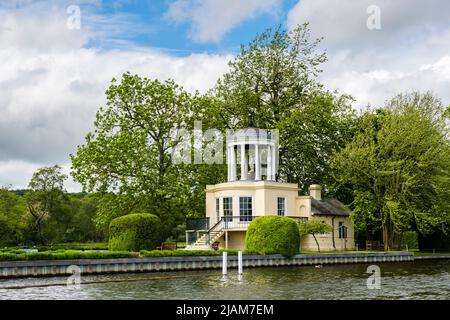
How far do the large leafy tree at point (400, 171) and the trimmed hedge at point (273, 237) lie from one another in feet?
35.5

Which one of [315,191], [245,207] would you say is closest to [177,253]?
[245,207]

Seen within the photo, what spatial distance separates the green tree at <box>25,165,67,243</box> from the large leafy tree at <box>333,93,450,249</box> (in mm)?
33565

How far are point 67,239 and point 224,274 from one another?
6411 centimetres

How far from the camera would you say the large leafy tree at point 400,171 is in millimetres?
51125

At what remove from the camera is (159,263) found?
37594 mm

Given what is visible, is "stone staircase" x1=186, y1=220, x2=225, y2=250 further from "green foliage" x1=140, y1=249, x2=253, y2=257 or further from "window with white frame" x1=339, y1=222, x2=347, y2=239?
"window with white frame" x1=339, y1=222, x2=347, y2=239

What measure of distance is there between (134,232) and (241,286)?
1240 centimetres

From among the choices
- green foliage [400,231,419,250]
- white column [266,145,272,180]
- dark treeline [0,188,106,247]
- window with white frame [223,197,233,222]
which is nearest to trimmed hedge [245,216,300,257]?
window with white frame [223,197,233,222]

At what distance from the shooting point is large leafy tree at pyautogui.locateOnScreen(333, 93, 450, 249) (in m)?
51.1

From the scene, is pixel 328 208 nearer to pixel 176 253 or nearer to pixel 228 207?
pixel 228 207

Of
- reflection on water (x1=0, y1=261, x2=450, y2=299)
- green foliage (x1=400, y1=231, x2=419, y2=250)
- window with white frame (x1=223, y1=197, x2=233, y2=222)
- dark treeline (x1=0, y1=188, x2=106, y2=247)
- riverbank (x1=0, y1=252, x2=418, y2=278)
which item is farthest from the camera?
dark treeline (x1=0, y1=188, x2=106, y2=247)

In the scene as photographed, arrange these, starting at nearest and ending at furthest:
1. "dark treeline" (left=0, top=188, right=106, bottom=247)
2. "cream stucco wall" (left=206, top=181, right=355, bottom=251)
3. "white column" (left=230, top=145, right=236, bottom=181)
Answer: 1. "cream stucco wall" (left=206, top=181, right=355, bottom=251)
2. "white column" (left=230, top=145, right=236, bottom=181)
3. "dark treeline" (left=0, top=188, right=106, bottom=247)

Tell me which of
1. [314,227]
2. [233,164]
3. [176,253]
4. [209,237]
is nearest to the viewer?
[176,253]

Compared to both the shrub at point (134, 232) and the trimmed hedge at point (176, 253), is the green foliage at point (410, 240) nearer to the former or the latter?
the trimmed hedge at point (176, 253)
